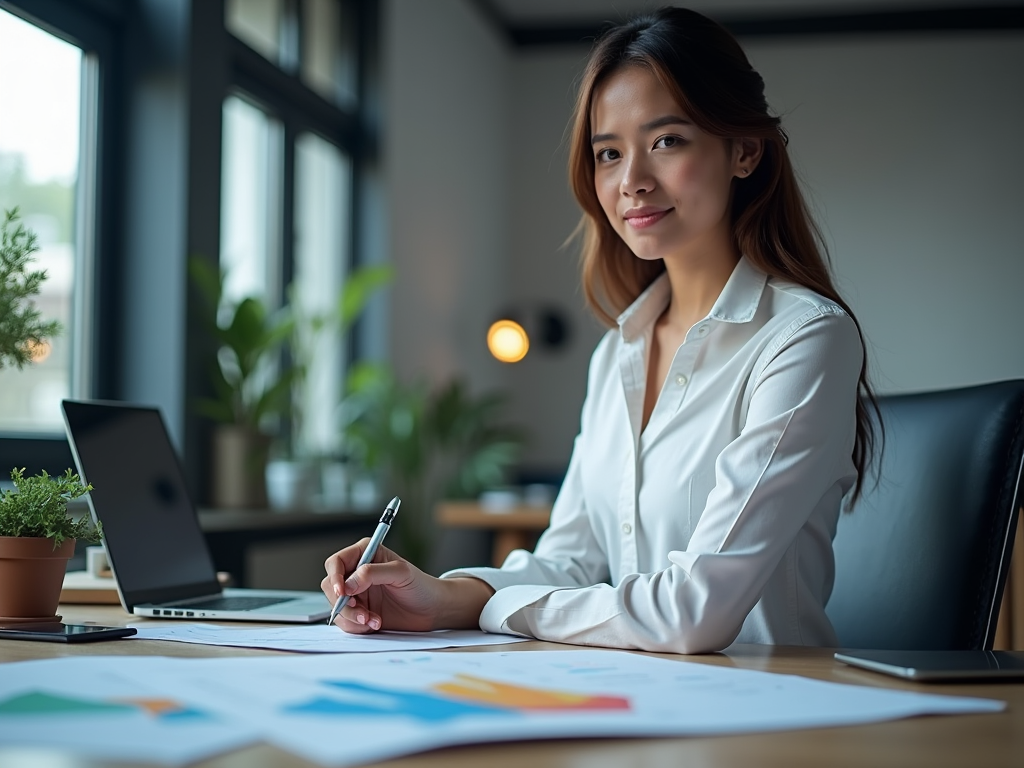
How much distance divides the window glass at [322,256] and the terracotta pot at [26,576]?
121 inches

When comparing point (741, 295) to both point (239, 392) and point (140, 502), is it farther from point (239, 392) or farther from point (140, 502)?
point (239, 392)

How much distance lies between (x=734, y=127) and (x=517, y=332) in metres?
3.86

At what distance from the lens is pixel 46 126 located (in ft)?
9.24

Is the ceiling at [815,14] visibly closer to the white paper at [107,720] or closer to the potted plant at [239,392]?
the potted plant at [239,392]

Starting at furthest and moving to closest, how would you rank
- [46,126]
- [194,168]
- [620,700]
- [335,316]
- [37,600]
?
[335,316]
[194,168]
[46,126]
[37,600]
[620,700]

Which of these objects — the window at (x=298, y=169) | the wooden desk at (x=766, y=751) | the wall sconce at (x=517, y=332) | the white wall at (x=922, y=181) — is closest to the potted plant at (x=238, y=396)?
the window at (x=298, y=169)

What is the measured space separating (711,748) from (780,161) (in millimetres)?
1052

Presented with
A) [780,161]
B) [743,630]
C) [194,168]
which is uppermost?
[194,168]

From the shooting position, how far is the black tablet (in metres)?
0.93

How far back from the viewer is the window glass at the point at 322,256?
14.7 ft

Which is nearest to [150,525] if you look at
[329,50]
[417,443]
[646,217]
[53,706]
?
[53,706]

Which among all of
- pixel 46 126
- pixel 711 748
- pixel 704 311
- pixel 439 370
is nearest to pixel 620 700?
pixel 711 748

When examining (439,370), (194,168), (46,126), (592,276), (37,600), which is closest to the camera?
(37,600)

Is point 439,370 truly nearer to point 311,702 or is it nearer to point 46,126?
point 46,126
